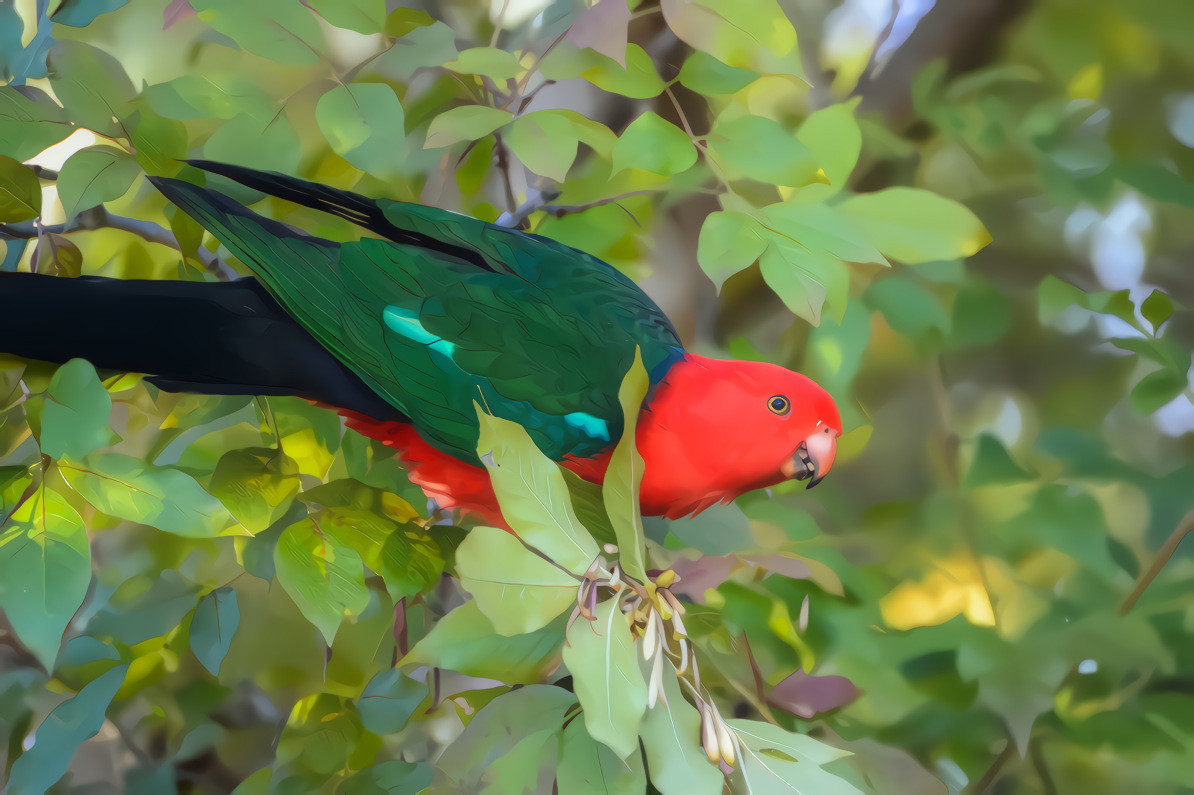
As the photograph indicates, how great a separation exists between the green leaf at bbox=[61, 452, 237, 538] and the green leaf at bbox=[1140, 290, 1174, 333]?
855 mm

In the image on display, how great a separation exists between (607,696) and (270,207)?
1.60ft

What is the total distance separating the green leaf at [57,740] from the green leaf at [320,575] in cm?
21

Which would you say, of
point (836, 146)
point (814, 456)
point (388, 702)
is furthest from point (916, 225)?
point (388, 702)

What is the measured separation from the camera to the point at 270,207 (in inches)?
23.8

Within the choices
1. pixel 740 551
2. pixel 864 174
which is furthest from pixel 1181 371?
pixel 740 551

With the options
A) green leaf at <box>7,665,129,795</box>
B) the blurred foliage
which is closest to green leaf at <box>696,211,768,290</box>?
the blurred foliage

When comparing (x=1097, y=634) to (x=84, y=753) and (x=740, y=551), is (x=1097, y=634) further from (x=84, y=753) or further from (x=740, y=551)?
(x=84, y=753)

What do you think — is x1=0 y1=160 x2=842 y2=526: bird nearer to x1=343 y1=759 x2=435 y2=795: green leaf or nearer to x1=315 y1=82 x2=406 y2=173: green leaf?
x1=315 y1=82 x2=406 y2=173: green leaf

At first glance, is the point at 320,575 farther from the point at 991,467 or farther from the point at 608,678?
the point at 991,467

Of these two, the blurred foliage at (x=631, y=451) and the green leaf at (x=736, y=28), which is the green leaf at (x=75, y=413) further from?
the green leaf at (x=736, y=28)

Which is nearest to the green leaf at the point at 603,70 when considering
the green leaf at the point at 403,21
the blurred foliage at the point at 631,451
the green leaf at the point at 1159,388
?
the blurred foliage at the point at 631,451

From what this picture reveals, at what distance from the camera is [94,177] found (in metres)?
0.52

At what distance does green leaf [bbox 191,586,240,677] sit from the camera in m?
0.59

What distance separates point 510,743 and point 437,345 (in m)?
0.26
